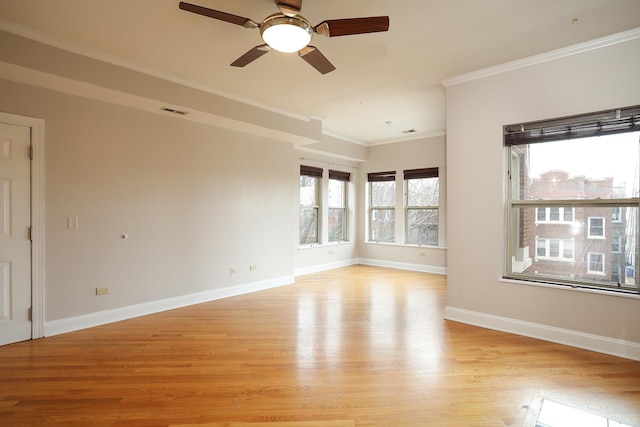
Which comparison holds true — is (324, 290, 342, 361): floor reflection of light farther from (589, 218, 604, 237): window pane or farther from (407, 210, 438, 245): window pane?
(407, 210, 438, 245): window pane

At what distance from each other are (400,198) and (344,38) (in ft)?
15.8

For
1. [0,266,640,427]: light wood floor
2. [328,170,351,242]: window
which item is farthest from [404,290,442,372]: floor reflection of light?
[328,170,351,242]: window

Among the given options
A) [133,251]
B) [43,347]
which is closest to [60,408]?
[43,347]

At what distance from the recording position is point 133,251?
392 centimetres

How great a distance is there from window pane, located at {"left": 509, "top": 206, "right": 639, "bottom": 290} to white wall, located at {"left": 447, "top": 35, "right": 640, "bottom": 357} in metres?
0.20

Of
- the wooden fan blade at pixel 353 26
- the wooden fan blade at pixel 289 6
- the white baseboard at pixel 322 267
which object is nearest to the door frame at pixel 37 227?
the wooden fan blade at pixel 289 6

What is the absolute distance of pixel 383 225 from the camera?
7730mm

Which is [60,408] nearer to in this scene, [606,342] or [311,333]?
[311,333]

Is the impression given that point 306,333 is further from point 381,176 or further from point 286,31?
point 381,176

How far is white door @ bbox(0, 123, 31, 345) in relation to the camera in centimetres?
309

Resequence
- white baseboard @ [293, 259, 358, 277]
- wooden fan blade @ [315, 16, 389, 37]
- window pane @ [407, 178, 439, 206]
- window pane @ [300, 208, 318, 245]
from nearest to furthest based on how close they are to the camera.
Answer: wooden fan blade @ [315, 16, 389, 37]
white baseboard @ [293, 259, 358, 277]
window pane @ [300, 208, 318, 245]
window pane @ [407, 178, 439, 206]

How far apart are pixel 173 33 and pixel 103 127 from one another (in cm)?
154

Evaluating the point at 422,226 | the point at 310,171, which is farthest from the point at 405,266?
the point at 310,171

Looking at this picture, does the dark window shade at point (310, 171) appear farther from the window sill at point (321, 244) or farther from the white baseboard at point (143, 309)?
the white baseboard at point (143, 309)
